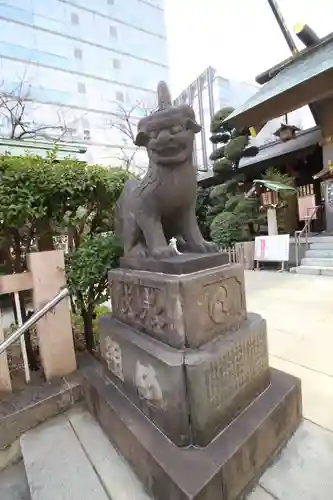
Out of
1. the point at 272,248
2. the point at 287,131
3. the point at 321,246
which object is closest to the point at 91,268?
the point at 272,248

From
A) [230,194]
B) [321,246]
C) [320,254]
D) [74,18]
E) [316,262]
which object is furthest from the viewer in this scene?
[74,18]

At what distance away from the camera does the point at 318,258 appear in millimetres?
6180

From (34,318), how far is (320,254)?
20.8 feet

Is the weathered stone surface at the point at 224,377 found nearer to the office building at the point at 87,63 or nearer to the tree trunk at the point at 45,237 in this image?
the tree trunk at the point at 45,237

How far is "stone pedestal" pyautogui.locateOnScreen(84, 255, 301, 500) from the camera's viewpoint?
1.17m

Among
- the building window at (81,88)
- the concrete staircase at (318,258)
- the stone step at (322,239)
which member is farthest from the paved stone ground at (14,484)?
the building window at (81,88)

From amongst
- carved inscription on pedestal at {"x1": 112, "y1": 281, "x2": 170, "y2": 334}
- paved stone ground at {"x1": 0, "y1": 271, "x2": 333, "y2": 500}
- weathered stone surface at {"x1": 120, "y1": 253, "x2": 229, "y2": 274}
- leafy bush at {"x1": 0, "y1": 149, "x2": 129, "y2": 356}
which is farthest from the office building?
weathered stone surface at {"x1": 120, "y1": 253, "x2": 229, "y2": 274}

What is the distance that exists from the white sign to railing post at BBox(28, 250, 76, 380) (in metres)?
5.50

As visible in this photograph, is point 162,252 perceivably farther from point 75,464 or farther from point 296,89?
point 296,89

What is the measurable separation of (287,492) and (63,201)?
2076 mm

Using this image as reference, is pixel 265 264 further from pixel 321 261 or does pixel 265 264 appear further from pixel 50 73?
pixel 50 73

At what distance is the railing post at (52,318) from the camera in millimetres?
1901

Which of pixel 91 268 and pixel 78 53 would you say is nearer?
pixel 91 268

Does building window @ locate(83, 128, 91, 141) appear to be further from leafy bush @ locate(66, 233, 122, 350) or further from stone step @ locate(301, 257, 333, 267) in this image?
leafy bush @ locate(66, 233, 122, 350)
